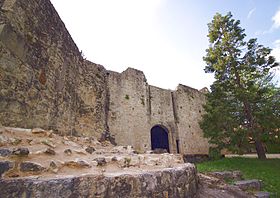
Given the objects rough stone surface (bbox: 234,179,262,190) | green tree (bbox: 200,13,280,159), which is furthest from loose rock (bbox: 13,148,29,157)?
green tree (bbox: 200,13,280,159)

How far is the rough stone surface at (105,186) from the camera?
1613mm

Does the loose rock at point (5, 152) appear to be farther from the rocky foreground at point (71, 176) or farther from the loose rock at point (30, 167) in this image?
the loose rock at point (30, 167)

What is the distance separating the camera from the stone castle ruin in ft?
10.6

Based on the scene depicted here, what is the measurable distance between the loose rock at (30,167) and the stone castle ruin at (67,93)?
1441 millimetres

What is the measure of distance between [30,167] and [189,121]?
12.0 metres

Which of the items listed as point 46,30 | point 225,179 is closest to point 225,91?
point 225,179

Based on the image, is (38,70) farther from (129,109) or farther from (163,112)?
(163,112)

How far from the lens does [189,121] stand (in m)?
12.8

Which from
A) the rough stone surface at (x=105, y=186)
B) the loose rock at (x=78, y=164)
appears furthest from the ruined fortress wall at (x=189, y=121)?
the loose rock at (x=78, y=164)

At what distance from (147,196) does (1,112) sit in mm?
2666

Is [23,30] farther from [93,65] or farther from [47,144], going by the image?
[93,65]

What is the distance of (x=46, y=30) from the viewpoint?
14.7 ft

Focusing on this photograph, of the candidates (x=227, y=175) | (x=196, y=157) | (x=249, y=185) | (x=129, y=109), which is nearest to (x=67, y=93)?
(x=129, y=109)

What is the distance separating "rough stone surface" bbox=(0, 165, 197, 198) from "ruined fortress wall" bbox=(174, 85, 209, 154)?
375 inches
